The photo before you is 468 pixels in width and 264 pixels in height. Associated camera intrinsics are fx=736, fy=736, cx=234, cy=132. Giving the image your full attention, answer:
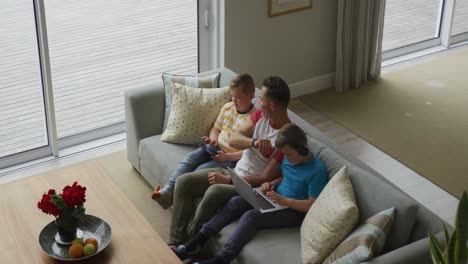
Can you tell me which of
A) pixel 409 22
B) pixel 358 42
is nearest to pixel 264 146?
pixel 358 42

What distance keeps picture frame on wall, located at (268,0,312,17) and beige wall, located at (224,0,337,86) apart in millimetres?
42

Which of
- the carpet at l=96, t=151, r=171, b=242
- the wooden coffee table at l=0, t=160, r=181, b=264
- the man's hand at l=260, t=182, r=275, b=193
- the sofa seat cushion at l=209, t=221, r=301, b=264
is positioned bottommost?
the carpet at l=96, t=151, r=171, b=242

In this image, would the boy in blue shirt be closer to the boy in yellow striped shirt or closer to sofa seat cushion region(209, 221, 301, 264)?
sofa seat cushion region(209, 221, 301, 264)

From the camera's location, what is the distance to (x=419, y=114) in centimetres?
599

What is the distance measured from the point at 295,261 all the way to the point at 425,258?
657mm

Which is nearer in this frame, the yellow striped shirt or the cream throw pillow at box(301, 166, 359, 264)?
the cream throw pillow at box(301, 166, 359, 264)

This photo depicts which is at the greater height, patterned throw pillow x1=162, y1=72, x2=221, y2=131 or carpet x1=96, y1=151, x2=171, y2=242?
patterned throw pillow x1=162, y1=72, x2=221, y2=131

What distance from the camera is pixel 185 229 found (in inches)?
165

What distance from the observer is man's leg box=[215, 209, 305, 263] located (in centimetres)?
384

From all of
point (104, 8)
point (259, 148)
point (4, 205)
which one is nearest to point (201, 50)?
point (104, 8)

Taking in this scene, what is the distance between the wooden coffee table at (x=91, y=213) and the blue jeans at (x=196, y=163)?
439 mm

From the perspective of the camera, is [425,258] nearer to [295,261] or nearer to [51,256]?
[295,261]

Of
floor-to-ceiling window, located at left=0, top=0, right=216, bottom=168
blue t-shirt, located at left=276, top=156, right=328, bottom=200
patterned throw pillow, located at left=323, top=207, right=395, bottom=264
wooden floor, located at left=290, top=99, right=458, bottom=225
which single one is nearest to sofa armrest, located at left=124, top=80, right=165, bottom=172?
floor-to-ceiling window, located at left=0, top=0, right=216, bottom=168

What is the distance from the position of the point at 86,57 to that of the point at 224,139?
58.7 inches
